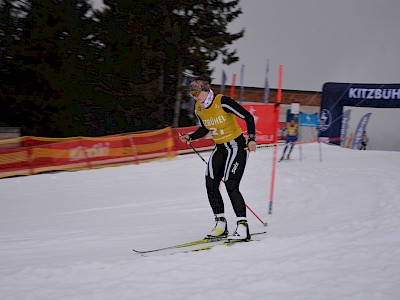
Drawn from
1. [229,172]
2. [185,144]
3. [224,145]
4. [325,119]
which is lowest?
[185,144]

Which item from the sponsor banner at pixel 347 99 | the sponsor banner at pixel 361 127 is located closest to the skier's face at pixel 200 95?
the sponsor banner at pixel 347 99

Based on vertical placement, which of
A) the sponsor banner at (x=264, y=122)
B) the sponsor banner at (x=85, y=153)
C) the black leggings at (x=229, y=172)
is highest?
the sponsor banner at (x=264, y=122)

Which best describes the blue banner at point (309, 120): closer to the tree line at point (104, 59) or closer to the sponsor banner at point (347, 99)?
the sponsor banner at point (347, 99)

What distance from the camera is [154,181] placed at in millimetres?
11125

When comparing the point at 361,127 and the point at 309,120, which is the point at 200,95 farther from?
the point at 361,127

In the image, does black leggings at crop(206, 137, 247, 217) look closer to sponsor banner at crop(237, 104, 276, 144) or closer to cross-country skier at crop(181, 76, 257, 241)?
cross-country skier at crop(181, 76, 257, 241)

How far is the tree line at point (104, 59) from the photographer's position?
2464 cm

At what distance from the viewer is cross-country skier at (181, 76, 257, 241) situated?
15.5 ft

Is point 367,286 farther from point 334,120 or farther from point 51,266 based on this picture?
point 334,120

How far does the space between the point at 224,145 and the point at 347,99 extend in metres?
15.2

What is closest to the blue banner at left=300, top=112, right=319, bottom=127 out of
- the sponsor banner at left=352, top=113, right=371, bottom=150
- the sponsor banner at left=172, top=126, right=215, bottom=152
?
the sponsor banner at left=172, top=126, right=215, bottom=152

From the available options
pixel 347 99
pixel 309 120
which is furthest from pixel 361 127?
pixel 309 120

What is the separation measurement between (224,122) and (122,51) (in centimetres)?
2291

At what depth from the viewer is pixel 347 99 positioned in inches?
734
